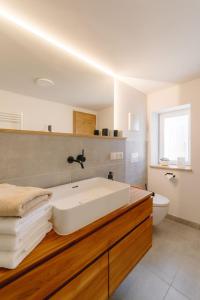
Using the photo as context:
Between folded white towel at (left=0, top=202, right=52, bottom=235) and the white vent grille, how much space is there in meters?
0.64

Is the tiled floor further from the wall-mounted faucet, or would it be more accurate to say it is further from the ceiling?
the ceiling

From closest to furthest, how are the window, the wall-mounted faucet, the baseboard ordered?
the wall-mounted faucet < the baseboard < the window

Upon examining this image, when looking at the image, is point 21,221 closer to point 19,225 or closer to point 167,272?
point 19,225

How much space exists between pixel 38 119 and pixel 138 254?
4.23 ft

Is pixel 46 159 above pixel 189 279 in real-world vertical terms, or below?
above

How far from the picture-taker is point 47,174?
3.78ft

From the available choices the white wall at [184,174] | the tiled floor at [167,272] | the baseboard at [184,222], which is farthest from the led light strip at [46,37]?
the baseboard at [184,222]

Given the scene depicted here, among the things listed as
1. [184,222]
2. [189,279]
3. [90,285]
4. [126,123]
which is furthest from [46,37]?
[184,222]

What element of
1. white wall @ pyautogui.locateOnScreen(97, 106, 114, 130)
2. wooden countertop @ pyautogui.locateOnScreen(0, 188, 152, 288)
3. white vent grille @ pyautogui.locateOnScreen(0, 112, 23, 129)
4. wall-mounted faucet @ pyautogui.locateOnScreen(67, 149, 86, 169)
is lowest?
wooden countertop @ pyautogui.locateOnScreen(0, 188, 152, 288)

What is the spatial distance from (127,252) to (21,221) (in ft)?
2.56

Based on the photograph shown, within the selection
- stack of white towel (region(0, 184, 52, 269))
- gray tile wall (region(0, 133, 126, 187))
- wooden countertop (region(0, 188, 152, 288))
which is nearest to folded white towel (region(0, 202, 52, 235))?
stack of white towel (region(0, 184, 52, 269))

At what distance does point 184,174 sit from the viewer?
212 centimetres

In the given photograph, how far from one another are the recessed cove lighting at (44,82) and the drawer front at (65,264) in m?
1.16

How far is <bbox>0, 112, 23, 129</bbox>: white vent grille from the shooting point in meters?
0.98
